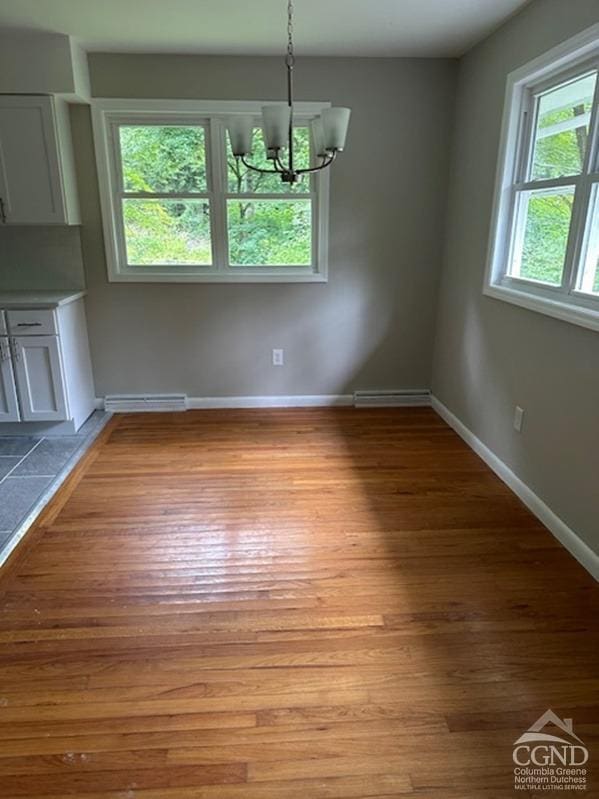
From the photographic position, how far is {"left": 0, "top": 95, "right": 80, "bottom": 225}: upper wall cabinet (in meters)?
3.33

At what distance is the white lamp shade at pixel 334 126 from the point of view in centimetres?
208

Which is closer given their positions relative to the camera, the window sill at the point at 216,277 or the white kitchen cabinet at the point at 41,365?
the white kitchen cabinet at the point at 41,365

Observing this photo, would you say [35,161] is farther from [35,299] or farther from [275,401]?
[275,401]

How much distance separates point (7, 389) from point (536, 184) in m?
3.45

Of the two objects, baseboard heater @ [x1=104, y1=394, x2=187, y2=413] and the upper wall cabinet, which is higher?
the upper wall cabinet

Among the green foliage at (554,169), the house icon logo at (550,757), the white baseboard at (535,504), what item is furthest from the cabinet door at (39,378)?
the house icon logo at (550,757)

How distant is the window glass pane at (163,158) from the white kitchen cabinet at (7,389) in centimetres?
144

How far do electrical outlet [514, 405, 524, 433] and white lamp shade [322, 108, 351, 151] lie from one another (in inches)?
66.8

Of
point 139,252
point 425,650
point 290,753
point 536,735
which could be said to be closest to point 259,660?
point 290,753

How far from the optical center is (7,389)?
3.49 meters

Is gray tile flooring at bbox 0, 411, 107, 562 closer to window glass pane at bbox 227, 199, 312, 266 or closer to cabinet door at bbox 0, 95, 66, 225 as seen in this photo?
cabinet door at bbox 0, 95, 66, 225

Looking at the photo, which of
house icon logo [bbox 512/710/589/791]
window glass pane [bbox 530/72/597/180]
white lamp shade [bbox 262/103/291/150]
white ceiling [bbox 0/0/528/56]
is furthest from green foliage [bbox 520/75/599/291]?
house icon logo [bbox 512/710/589/791]

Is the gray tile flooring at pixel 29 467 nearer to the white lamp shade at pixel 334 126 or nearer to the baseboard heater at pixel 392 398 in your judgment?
the baseboard heater at pixel 392 398

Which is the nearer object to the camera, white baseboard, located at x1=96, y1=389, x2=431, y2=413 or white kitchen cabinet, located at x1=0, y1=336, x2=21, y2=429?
white kitchen cabinet, located at x1=0, y1=336, x2=21, y2=429
